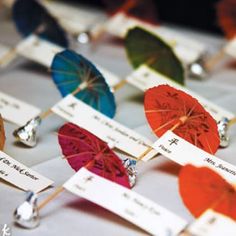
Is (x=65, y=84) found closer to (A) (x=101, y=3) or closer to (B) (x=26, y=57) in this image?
(B) (x=26, y=57)

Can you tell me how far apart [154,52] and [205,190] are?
0.40m

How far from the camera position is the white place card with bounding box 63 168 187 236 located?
69cm

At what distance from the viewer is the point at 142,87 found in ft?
3.35

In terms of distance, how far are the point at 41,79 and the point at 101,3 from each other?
1.32ft

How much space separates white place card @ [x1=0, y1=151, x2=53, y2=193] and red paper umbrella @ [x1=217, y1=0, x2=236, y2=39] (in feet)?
2.07

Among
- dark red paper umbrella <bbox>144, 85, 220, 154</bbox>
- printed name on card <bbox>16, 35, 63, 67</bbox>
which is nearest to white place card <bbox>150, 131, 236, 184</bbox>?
dark red paper umbrella <bbox>144, 85, 220, 154</bbox>

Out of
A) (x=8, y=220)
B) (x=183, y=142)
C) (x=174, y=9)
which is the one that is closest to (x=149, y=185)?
(x=183, y=142)

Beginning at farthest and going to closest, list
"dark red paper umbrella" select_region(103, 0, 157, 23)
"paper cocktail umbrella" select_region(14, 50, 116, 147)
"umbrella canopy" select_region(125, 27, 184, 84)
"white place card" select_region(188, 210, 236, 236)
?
"dark red paper umbrella" select_region(103, 0, 157, 23) < "umbrella canopy" select_region(125, 27, 184, 84) < "paper cocktail umbrella" select_region(14, 50, 116, 147) < "white place card" select_region(188, 210, 236, 236)

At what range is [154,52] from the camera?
1056mm

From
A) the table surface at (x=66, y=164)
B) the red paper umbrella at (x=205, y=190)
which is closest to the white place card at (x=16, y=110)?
the table surface at (x=66, y=164)

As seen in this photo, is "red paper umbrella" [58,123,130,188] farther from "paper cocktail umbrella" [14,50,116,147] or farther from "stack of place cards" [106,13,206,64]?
"stack of place cards" [106,13,206,64]

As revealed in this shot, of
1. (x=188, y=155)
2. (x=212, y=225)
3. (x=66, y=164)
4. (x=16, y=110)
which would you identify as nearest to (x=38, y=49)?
A: (x=16, y=110)

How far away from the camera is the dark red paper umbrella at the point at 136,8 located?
1312mm

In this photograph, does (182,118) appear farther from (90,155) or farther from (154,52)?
(154,52)
